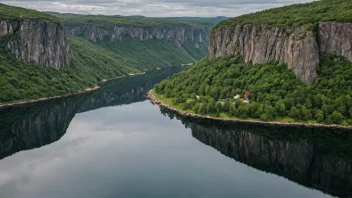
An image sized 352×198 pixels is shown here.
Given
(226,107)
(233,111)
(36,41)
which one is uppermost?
(36,41)

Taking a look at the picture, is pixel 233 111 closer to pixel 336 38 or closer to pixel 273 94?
pixel 273 94

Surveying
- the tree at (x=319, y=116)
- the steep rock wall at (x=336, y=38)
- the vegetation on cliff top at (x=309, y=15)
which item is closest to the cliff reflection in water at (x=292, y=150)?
the tree at (x=319, y=116)

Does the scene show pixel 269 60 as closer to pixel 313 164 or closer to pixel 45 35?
pixel 313 164

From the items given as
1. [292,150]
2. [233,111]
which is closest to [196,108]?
[233,111]

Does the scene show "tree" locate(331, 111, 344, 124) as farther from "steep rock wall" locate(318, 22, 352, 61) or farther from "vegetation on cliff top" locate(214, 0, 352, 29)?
"vegetation on cliff top" locate(214, 0, 352, 29)

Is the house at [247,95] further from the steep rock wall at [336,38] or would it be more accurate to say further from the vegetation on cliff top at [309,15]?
the vegetation on cliff top at [309,15]

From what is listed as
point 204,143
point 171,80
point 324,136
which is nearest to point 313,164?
point 324,136
